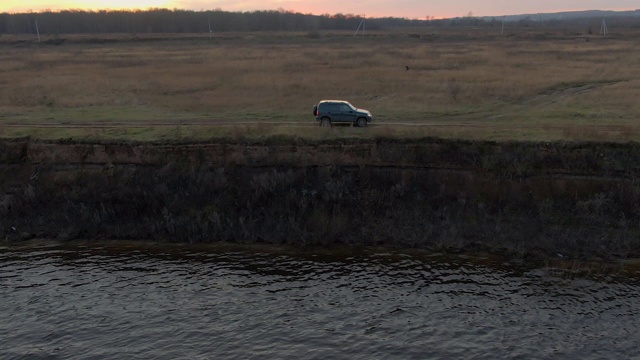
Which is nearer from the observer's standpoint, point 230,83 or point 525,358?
point 525,358

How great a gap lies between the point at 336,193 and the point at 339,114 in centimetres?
713

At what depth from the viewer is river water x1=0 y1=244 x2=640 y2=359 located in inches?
667

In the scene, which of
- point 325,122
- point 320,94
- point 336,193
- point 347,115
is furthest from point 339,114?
point 320,94

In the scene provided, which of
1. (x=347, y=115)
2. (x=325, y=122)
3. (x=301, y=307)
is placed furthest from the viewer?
(x=325, y=122)

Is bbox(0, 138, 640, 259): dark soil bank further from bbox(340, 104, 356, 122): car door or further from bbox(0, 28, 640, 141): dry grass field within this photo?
bbox(340, 104, 356, 122): car door

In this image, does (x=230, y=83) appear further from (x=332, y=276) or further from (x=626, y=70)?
(x=626, y=70)

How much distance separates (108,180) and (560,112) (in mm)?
28027

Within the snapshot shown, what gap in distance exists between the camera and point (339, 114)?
1288 inches

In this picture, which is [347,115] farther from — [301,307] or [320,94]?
[301,307]

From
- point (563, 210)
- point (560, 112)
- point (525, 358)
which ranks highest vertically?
point (560, 112)

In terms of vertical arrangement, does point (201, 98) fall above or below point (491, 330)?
above

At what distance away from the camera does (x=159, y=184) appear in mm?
28188

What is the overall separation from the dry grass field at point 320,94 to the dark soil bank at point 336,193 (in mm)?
1579

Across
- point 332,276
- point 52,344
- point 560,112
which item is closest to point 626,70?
point 560,112
